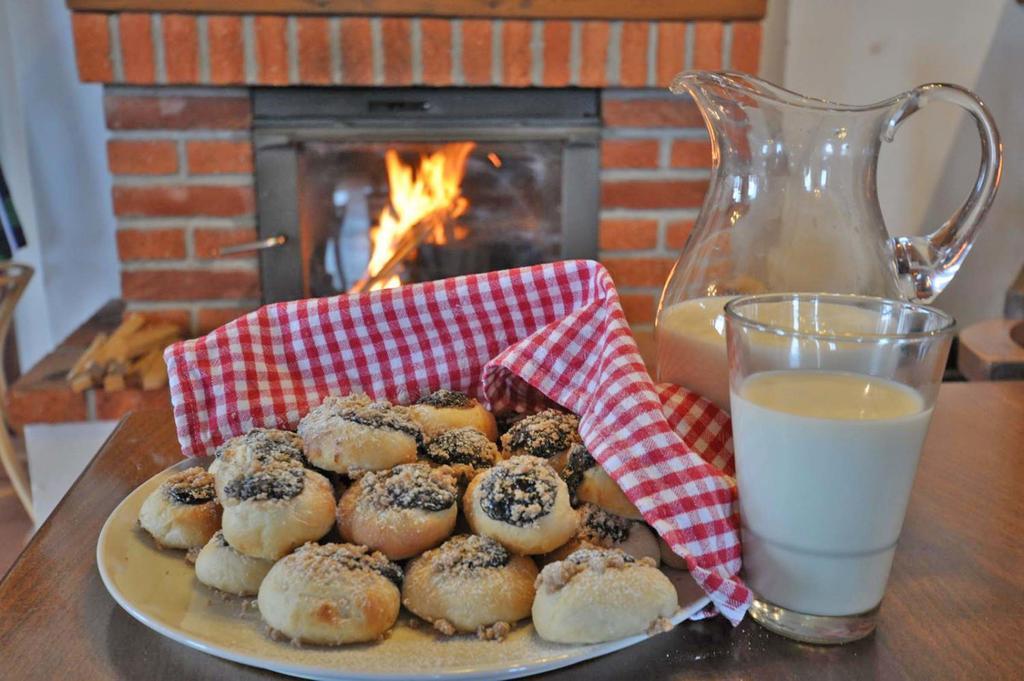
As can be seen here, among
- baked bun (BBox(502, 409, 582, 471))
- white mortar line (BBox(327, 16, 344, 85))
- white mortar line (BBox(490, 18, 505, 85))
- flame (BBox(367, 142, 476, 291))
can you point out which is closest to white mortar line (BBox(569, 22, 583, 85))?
white mortar line (BBox(490, 18, 505, 85))

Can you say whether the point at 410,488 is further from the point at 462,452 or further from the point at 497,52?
the point at 497,52

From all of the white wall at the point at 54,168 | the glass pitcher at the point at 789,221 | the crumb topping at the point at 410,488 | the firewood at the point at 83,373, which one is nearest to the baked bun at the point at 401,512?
the crumb topping at the point at 410,488

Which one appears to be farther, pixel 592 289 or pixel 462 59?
pixel 462 59

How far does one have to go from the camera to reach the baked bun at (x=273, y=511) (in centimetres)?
52

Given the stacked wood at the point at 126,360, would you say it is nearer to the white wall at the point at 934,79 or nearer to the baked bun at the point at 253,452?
the baked bun at the point at 253,452

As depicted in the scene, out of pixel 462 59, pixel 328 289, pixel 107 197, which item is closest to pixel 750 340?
pixel 462 59

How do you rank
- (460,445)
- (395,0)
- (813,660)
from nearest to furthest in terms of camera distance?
1. (813,660)
2. (460,445)
3. (395,0)

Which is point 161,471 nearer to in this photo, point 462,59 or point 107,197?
→ point 462,59

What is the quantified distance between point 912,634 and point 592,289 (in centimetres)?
33

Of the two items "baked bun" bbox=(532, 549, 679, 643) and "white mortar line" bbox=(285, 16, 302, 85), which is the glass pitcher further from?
"white mortar line" bbox=(285, 16, 302, 85)

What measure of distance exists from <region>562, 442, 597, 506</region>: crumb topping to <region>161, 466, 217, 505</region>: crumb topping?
0.23 meters

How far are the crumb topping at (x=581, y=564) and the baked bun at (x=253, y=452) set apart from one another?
181 mm

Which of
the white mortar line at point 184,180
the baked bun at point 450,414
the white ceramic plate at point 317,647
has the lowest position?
the white ceramic plate at point 317,647

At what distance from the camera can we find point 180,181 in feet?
5.92
